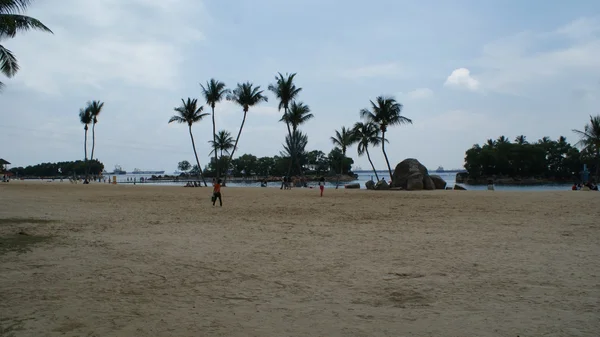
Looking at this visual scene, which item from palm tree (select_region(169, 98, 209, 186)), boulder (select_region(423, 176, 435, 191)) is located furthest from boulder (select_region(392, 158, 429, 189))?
palm tree (select_region(169, 98, 209, 186))

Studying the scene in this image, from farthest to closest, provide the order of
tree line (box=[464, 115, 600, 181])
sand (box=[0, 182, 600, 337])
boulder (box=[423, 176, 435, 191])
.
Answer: tree line (box=[464, 115, 600, 181]), boulder (box=[423, 176, 435, 191]), sand (box=[0, 182, 600, 337])

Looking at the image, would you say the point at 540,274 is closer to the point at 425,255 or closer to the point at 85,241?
the point at 425,255

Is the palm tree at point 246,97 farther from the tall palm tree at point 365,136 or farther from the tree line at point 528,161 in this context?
the tree line at point 528,161

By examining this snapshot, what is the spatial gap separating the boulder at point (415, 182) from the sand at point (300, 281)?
2145cm

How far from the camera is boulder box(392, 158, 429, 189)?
33438 millimetres

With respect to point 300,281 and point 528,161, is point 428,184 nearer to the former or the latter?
point 300,281

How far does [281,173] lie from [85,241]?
93321mm

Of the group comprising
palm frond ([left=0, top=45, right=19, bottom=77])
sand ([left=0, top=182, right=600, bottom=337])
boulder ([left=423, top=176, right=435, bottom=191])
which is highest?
palm frond ([left=0, top=45, right=19, bottom=77])

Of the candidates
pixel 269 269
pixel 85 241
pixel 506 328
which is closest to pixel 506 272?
pixel 506 328

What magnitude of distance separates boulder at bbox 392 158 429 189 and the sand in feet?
75.1

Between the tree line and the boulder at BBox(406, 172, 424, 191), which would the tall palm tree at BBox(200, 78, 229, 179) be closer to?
the boulder at BBox(406, 172, 424, 191)

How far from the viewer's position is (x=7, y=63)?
12688mm

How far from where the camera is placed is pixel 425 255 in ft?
23.6

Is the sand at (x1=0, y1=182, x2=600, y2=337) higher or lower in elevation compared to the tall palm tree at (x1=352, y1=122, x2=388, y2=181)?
Result: lower
